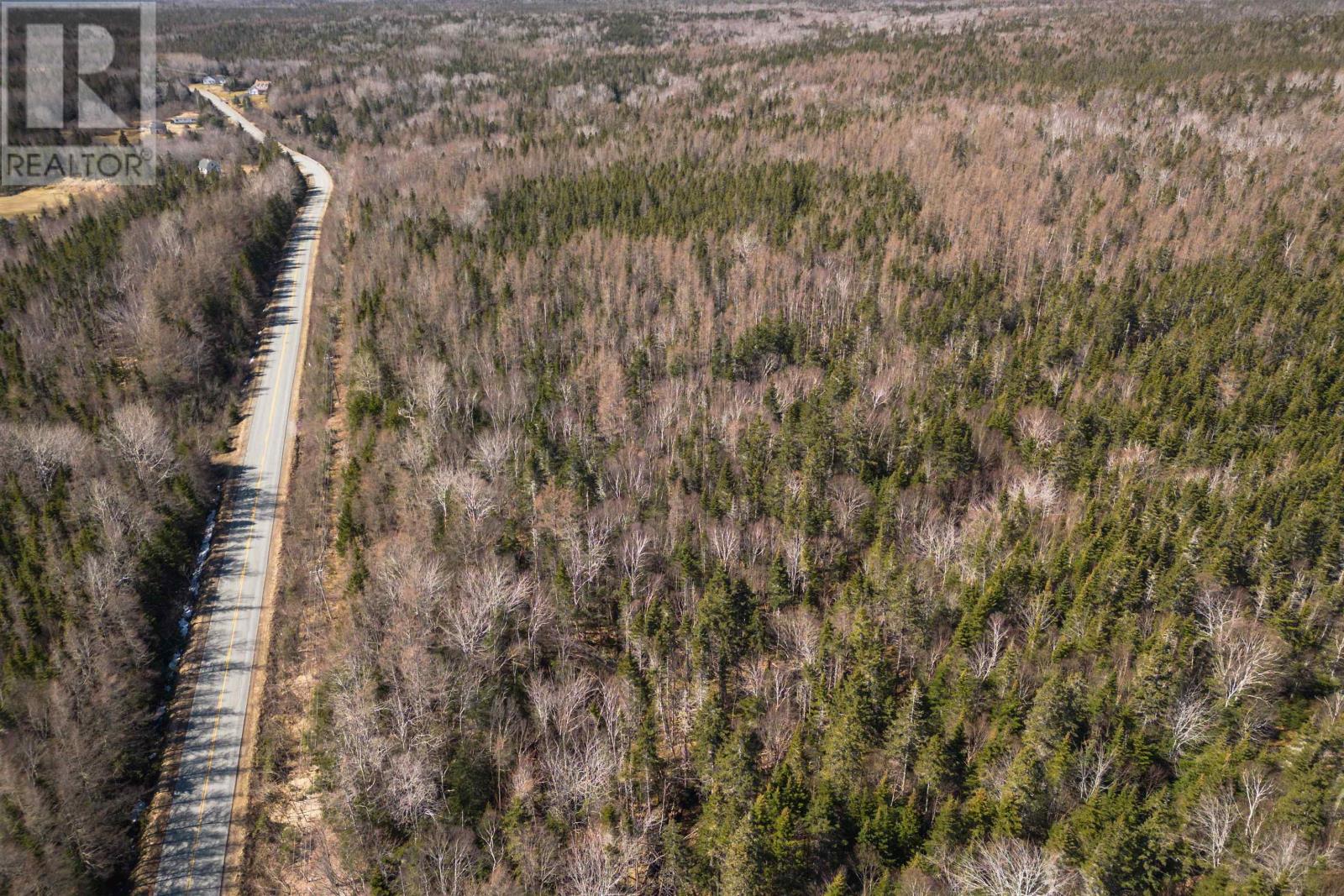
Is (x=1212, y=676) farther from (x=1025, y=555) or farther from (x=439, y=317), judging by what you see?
(x=439, y=317)

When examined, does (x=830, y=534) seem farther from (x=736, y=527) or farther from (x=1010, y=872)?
(x=1010, y=872)

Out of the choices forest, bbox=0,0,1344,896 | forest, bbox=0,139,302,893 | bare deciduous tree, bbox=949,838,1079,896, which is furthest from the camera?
forest, bbox=0,139,302,893

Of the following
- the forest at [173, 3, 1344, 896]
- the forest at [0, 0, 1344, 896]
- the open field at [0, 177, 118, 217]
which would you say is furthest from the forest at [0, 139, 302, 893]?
the open field at [0, 177, 118, 217]

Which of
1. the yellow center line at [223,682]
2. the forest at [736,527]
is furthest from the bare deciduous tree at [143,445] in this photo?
the yellow center line at [223,682]

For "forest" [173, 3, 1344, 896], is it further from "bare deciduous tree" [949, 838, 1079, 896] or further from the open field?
the open field

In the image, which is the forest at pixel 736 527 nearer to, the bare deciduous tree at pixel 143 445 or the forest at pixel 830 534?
the forest at pixel 830 534

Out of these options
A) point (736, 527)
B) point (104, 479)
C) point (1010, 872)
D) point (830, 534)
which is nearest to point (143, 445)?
point (104, 479)
